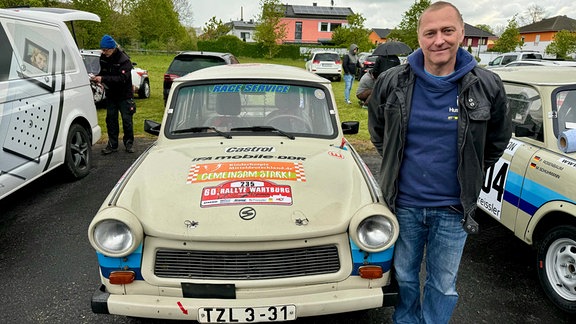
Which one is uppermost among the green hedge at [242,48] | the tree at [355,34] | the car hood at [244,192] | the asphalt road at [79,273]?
the tree at [355,34]

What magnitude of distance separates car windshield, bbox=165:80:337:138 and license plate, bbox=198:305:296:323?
173 centimetres

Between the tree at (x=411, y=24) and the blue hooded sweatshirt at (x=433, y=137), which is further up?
the tree at (x=411, y=24)

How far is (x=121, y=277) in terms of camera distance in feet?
7.89

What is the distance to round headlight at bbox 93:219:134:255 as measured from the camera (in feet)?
7.85

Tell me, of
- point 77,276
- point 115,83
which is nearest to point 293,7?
point 115,83

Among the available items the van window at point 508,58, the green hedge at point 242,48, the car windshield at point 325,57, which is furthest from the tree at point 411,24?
the car windshield at point 325,57

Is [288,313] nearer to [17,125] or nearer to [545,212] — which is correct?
[545,212]

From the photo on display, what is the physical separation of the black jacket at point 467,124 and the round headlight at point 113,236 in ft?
5.07

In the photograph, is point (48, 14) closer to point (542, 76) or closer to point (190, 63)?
point (190, 63)

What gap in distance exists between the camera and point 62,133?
17.7 feet

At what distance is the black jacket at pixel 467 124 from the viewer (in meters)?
2.12

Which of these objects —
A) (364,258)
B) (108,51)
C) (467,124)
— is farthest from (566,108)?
(108,51)

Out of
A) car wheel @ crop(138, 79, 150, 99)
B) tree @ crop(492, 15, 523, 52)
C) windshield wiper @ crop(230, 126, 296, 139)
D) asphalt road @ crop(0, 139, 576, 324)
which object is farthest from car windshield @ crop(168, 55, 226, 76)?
tree @ crop(492, 15, 523, 52)

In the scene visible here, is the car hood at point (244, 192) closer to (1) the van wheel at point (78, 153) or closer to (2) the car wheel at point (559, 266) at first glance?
(2) the car wheel at point (559, 266)
